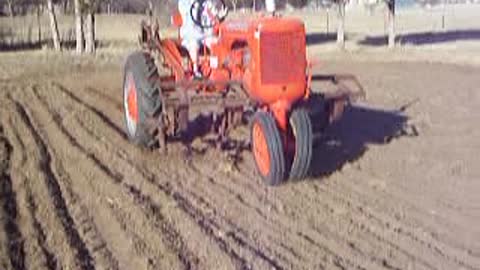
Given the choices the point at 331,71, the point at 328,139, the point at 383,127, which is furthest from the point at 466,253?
the point at 331,71

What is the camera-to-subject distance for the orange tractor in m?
9.71

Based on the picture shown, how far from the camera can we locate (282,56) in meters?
9.82

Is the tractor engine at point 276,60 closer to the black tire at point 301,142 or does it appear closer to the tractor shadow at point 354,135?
the black tire at point 301,142

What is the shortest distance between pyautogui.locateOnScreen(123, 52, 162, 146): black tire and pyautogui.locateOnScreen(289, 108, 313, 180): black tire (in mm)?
1861

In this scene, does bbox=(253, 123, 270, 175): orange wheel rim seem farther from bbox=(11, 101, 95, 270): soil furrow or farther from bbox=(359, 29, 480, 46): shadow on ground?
bbox=(359, 29, 480, 46): shadow on ground

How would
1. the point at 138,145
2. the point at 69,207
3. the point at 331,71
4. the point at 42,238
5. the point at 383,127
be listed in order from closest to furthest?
the point at 42,238 → the point at 69,207 → the point at 138,145 → the point at 383,127 → the point at 331,71

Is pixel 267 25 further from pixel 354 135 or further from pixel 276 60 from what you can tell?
pixel 354 135

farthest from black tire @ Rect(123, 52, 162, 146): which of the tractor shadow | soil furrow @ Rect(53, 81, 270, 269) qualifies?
the tractor shadow

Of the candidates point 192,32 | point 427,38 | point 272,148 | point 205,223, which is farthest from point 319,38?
point 205,223

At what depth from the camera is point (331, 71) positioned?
79.4 ft

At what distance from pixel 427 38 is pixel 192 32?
35910 millimetres

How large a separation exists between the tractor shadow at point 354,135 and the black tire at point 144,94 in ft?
6.66

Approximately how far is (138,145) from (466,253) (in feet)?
17.0

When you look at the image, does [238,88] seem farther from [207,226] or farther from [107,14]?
[107,14]
